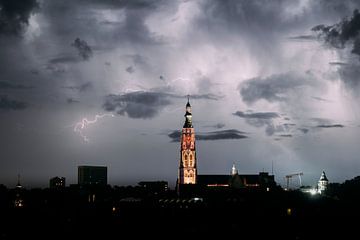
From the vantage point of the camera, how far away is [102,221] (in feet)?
403

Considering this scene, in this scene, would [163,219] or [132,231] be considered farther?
[163,219]

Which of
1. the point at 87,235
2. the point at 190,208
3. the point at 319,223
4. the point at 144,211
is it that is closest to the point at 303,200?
the point at 190,208

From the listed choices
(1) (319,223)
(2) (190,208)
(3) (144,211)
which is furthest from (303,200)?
(1) (319,223)

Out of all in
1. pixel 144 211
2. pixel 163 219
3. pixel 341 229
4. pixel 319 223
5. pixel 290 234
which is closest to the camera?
pixel 290 234

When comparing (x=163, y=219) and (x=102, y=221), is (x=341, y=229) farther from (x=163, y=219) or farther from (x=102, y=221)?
(x=102, y=221)

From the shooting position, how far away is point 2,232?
10100cm

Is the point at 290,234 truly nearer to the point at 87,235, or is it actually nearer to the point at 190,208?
the point at 87,235

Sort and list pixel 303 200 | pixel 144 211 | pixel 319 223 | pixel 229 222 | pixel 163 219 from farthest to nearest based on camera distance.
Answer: pixel 303 200 → pixel 144 211 → pixel 163 219 → pixel 229 222 → pixel 319 223

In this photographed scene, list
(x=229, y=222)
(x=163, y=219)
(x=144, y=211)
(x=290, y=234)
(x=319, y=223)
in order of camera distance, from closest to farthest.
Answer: (x=290, y=234), (x=319, y=223), (x=229, y=222), (x=163, y=219), (x=144, y=211)

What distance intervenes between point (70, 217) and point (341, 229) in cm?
6435

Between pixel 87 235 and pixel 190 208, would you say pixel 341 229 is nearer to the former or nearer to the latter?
pixel 87 235

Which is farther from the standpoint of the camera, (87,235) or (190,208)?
(190,208)

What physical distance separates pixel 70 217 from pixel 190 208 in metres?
39.0

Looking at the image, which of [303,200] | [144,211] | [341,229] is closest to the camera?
[341,229]
